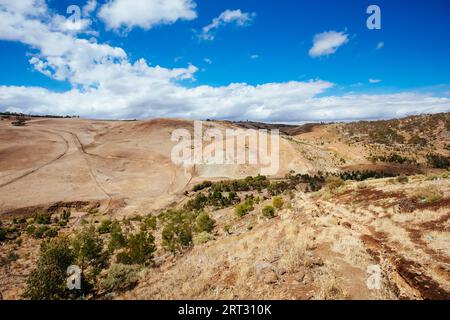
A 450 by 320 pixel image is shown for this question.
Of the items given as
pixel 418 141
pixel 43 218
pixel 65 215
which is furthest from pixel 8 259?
pixel 418 141

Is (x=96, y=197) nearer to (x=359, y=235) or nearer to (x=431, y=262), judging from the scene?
(x=359, y=235)

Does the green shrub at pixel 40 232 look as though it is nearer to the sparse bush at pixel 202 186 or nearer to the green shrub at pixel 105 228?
the green shrub at pixel 105 228

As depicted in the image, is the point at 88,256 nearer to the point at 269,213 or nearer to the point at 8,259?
the point at 8,259

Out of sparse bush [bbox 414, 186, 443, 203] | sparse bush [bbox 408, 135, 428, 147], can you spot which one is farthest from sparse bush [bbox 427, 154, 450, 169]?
sparse bush [bbox 414, 186, 443, 203]

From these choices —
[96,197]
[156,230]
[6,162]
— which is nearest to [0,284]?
[156,230]

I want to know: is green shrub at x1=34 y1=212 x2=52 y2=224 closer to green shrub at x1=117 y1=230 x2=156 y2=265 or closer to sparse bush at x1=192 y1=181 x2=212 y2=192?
sparse bush at x1=192 y1=181 x2=212 y2=192

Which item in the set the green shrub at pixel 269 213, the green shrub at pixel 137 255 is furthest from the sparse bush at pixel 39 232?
the green shrub at pixel 269 213
